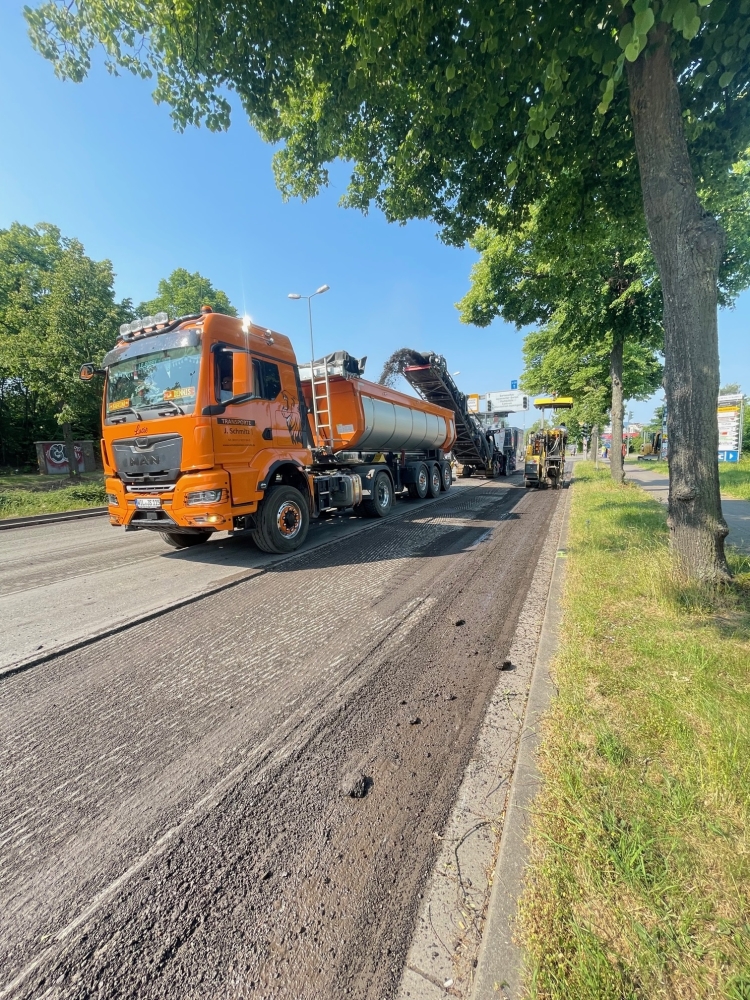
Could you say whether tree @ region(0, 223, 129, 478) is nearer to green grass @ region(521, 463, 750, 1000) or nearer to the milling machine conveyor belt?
the milling machine conveyor belt

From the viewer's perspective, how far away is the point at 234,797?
6.63 feet

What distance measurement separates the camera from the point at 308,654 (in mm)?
3375

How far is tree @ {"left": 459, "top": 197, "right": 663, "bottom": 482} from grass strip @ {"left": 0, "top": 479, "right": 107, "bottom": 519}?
1438 centimetres

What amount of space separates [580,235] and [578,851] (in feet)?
23.6

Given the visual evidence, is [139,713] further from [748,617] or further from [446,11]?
[446,11]

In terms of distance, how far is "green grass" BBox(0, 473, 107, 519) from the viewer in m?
12.8

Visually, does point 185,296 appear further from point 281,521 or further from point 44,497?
point 281,521

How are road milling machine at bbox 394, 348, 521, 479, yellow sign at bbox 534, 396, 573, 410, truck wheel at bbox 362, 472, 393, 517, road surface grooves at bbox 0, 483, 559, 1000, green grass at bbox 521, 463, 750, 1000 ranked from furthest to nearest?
yellow sign at bbox 534, 396, 573, 410
road milling machine at bbox 394, 348, 521, 479
truck wheel at bbox 362, 472, 393, 517
road surface grooves at bbox 0, 483, 559, 1000
green grass at bbox 521, 463, 750, 1000

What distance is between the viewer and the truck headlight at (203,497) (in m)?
5.36

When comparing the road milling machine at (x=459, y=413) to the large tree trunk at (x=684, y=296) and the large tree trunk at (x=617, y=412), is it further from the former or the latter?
the large tree trunk at (x=684, y=296)

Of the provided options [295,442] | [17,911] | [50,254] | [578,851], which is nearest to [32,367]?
[50,254]

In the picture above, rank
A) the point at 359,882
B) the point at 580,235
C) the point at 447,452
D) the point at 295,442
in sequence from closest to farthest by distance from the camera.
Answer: the point at 359,882
the point at 580,235
the point at 295,442
the point at 447,452

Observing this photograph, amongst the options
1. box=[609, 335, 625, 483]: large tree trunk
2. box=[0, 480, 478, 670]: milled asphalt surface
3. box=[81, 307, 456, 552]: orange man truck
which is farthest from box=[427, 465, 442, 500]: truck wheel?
box=[81, 307, 456, 552]: orange man truck

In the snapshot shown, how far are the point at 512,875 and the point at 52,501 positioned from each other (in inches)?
666
